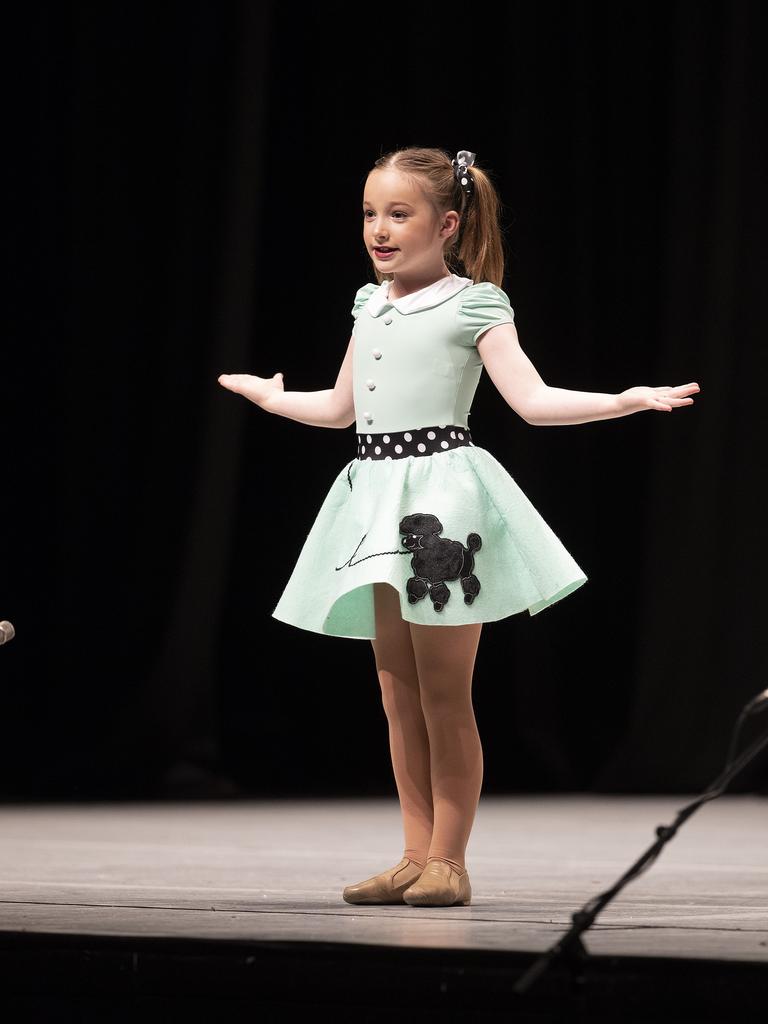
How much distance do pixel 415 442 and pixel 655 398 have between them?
0.41 m

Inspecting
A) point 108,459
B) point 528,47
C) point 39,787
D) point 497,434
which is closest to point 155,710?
point 39,787

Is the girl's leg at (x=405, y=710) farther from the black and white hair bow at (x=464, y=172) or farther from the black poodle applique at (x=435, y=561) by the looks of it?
the black and white hair bow at (x=464, y=172)

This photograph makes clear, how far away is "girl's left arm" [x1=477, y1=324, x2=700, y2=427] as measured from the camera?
2.43 meters

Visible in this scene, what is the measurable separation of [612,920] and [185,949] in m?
0.58

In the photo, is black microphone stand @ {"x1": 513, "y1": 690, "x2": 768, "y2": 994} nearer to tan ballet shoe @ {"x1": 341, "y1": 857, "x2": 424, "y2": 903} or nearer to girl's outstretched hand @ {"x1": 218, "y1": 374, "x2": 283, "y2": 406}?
tan ballet shoe @ {"x1": 341, "y1": 857, "x2": 424, "y2": 903}

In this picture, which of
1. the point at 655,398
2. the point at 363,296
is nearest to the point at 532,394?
the point at 655,398

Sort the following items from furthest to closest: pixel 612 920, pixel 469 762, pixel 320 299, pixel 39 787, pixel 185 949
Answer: pixel 320 299 < pixel 39 787 < pixel 469 762 < pixel 612 920 < pixel 185 949

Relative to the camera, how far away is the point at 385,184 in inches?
104

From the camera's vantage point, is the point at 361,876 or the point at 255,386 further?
the point at 361,876

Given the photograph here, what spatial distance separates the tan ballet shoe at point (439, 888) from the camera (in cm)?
246

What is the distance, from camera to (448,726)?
255cm

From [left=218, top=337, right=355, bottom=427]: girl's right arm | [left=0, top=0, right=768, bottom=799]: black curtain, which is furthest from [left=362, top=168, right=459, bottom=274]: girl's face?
[left=0, top=0, right=768, bottom=799]: black curtain

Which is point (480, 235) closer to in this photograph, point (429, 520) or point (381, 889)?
point (429, 520)

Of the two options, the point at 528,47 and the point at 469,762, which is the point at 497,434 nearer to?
the point at 528,47
